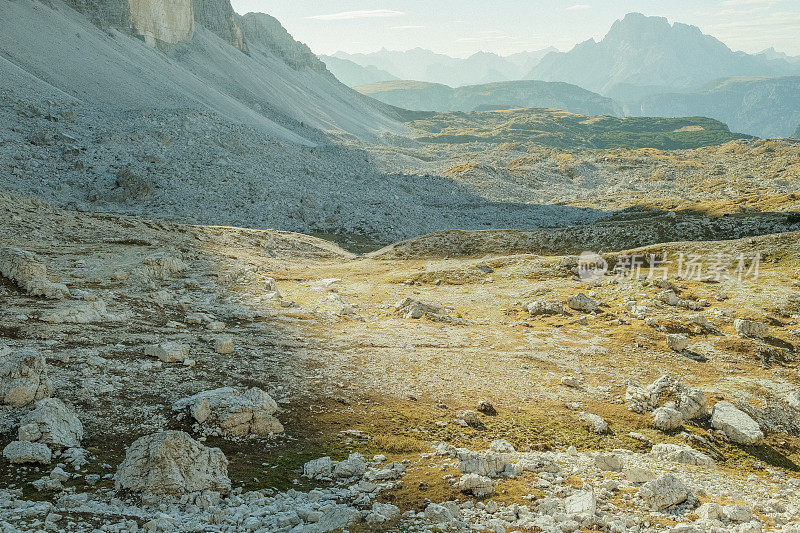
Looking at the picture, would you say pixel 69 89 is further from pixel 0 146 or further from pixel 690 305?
pixel 690 305

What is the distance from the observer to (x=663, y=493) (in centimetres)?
1186

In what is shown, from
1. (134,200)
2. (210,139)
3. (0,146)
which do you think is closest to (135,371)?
(134,200)

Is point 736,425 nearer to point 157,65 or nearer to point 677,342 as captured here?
point 677,342

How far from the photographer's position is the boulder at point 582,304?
98.8 ft

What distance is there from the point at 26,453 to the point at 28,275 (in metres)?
13.9

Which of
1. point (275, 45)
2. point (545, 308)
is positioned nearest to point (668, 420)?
point (545, 308)

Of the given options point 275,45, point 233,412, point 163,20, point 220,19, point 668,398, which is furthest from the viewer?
point 275,45

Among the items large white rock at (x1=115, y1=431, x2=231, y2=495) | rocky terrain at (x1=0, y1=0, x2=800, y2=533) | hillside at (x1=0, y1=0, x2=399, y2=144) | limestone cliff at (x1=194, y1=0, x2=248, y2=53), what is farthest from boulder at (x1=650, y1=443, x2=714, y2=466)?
limestone cliff at (x1=194, y1=0, x2=248, y2=53)

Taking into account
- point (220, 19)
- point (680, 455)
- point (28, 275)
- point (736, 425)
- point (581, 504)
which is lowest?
point (680, 455)

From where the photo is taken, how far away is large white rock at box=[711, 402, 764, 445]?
16.5 metres

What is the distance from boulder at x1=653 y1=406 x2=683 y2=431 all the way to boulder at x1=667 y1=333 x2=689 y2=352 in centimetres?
795

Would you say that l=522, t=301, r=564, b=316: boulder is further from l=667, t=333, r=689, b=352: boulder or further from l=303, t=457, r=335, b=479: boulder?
l=303, t=457, r=335, b=479: boulder

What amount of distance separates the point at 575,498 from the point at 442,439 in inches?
172

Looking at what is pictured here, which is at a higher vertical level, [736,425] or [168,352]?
[168,352]
